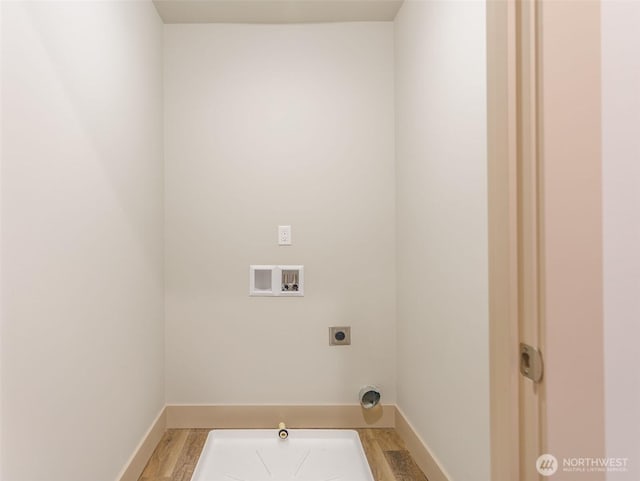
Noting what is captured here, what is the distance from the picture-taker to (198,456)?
1.95 m

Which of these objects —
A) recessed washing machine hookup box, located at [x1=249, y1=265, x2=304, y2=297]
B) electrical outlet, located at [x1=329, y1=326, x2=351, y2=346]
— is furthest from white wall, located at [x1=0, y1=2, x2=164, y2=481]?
electrical outlet, located at [x1=329, y1=326, x2=351, y2=346]

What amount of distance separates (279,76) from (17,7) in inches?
55.2

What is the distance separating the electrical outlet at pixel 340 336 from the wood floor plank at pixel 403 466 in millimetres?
593

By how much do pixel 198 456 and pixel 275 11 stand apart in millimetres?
2338

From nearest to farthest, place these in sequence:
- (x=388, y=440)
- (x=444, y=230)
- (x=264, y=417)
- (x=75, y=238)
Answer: (x=75, y=238), (x=444, y=230), (x=388, y=440), (x=264, y=417)

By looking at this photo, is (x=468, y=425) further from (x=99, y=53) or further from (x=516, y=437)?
(x=99, y=53)

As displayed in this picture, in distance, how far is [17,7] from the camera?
100 cm

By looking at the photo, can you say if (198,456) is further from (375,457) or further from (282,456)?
(375,457)

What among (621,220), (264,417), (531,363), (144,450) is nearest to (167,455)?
(144,450)

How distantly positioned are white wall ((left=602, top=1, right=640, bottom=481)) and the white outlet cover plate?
139cm

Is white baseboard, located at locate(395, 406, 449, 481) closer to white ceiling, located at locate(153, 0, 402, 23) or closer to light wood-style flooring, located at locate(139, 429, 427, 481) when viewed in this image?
light wood-style flooring, located at locate(139, 429, 427, 481)

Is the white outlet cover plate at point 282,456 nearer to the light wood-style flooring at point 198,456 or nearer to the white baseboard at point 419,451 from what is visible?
the light wood-style flooring at point 198,456

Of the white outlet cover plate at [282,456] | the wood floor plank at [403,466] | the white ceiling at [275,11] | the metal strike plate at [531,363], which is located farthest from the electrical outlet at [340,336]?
the white ceiling at [275,11]

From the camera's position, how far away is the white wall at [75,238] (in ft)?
3.28
